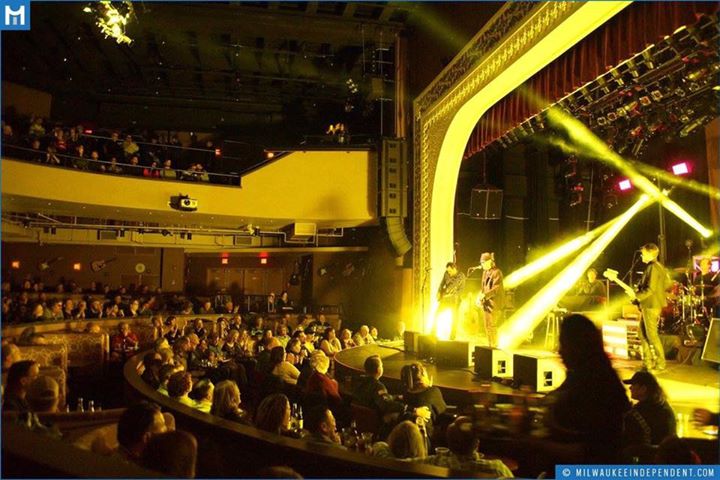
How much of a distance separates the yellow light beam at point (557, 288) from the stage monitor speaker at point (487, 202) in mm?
2018

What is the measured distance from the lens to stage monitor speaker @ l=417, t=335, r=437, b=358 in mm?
7191

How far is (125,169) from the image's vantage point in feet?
35.1

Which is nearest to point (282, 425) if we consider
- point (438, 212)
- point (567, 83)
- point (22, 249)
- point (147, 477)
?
point (147, 477)

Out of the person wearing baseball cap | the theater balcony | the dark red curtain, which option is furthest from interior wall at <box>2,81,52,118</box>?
the person wearing baseball cap

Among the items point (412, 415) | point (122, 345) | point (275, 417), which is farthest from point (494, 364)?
point (122, 345)

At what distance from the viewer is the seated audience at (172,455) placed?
2.17 meters

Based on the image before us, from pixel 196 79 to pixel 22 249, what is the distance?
7.02 m

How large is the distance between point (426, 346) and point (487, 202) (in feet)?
15.6

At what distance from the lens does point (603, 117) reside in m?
7.14

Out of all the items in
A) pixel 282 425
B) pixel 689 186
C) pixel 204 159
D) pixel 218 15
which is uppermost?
pixel 218 15

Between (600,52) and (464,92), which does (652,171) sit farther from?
(600,52)

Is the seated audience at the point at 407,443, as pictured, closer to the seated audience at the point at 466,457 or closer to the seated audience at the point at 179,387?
the seated audience at the point at 466,457

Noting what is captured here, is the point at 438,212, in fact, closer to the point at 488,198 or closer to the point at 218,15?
the point at 488,198

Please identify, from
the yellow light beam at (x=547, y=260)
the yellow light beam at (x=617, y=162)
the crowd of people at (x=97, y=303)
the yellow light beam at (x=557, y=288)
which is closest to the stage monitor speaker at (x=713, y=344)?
the yellow light beam at (x=557, y=288)
